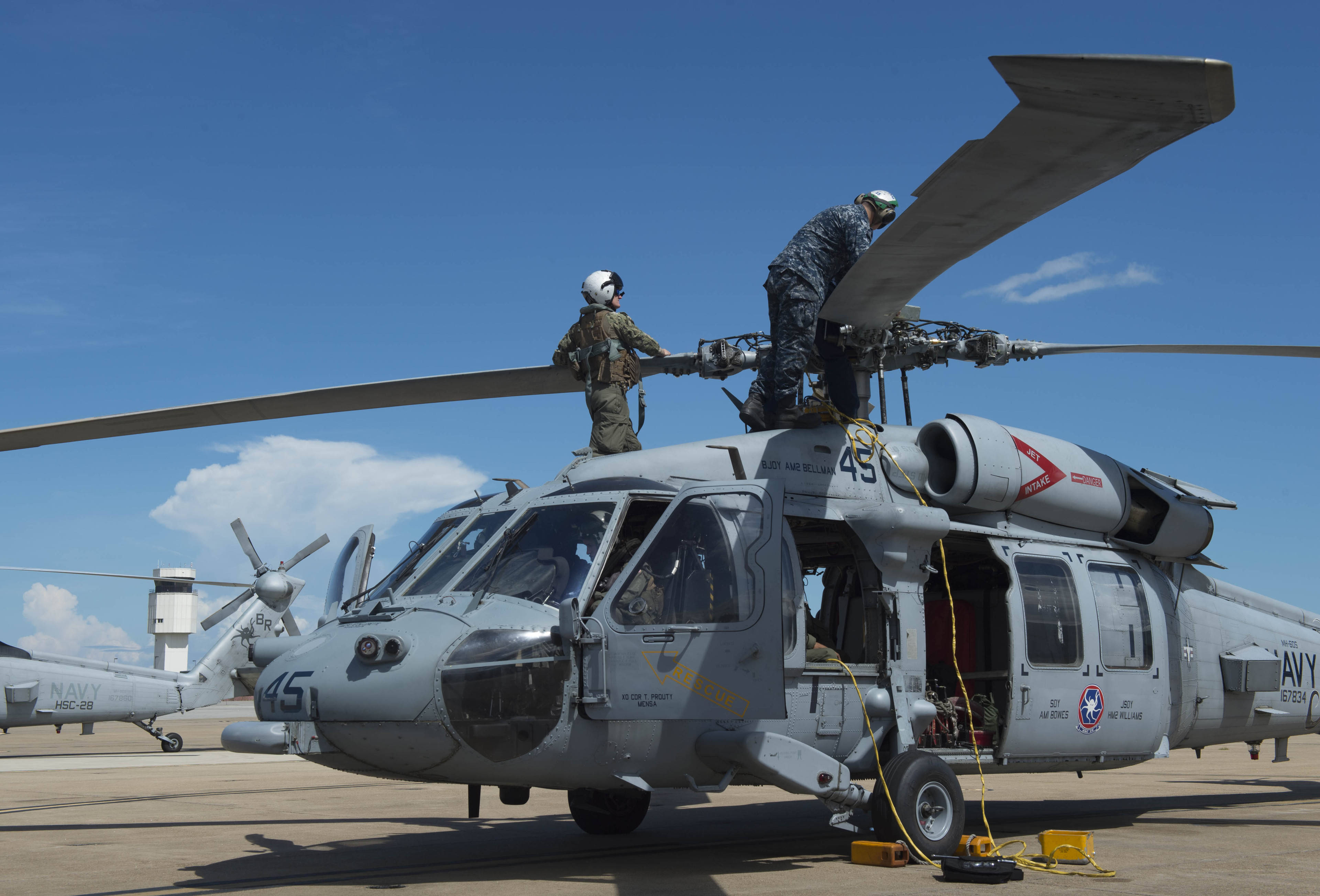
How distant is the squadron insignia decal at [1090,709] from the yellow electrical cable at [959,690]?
881mm

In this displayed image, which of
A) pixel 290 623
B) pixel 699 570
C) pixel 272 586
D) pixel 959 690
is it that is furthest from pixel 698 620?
pixel 290 623

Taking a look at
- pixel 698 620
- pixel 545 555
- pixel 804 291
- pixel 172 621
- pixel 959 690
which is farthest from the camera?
pixel 172 621

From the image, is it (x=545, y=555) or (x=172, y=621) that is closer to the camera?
(x=545, y=555)

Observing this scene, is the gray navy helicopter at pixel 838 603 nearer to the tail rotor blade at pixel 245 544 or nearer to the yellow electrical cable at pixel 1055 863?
the yellow electrical cable at pixel 1055 863

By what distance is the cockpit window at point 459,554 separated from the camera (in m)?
8.16

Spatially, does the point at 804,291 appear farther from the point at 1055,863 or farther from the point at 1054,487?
the point at 1055,863

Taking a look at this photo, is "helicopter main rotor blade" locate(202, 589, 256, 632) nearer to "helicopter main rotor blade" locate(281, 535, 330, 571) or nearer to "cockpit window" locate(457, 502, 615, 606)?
"helicopter main rotor blade" locate(281, 535, 330, 571)

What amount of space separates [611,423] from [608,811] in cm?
366

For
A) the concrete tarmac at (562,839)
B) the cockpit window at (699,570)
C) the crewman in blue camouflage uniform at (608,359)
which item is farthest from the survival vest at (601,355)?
the concrete tarmac at (562,839)

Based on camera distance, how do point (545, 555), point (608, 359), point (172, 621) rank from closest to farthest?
point (545, 555)
point (608, 359)
point (172, 621)

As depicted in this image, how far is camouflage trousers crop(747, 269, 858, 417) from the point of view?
8.94 m

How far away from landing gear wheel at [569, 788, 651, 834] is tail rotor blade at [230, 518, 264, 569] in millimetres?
7444

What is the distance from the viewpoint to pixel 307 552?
60.4 feet

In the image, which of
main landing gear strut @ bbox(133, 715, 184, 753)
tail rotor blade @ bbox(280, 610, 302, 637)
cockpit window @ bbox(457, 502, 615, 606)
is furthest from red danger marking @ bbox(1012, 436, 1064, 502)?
main landing gear strut @ bbox(133, 715, 184, 753)
